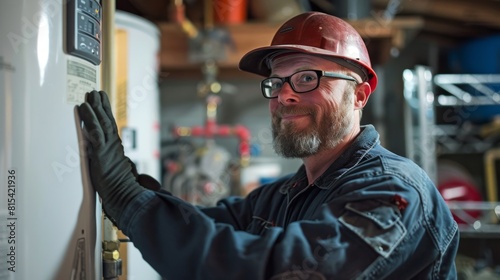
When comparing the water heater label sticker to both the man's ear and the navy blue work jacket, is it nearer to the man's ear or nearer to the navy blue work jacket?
the navy blue work jacket

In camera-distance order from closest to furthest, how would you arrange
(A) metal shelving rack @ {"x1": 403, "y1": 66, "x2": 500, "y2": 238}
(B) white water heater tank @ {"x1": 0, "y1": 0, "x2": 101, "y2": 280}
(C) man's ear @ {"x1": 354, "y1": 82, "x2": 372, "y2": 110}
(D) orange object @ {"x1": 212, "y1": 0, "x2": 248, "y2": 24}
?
(B) white water heater tank @ {"x1": 0, "y1": 0, "x2": 101, "y2": 280} → (C) man's ear @ {"x1": 354, "y1": 82, "x2": 372, "y2": 110} → (D) orange object @ {"x1": 212, "y1": 0, "x2": 248, "y2": 24} → (A) metal shelving rack @ {"x1": 403, "y1": 66, "x2": 500, "y2": 238}

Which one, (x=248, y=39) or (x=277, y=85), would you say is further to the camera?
(x=248, y=39)

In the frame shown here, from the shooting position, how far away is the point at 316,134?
1140 mm

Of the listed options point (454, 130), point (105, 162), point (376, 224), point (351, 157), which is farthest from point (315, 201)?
point (454, 130)

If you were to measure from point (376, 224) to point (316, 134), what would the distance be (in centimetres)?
31

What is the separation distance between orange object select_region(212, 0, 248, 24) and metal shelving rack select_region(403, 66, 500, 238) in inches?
35.3

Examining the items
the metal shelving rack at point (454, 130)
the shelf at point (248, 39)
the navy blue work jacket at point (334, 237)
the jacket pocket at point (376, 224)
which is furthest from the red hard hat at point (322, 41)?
the metal shelving rack at point (454, 130)

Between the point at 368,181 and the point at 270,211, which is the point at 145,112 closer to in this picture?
the point at 270,211

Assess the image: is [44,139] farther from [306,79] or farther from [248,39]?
[248,39]

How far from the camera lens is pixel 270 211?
4.30 feet

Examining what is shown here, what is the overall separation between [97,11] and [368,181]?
623 mm

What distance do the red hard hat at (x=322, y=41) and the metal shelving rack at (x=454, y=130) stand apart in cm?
135

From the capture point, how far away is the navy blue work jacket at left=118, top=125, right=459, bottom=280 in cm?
86

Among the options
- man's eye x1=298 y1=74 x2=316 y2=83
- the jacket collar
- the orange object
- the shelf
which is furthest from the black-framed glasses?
the orange object
